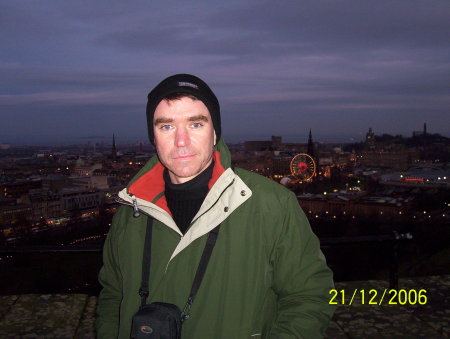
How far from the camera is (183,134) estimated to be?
4.48 feet

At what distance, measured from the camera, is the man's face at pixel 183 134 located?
4.48 feet

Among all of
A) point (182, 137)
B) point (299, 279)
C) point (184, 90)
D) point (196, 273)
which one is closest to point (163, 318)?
point (196, 273)

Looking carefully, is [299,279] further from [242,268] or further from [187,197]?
[187,197]

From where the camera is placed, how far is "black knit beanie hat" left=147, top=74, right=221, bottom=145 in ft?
4.39

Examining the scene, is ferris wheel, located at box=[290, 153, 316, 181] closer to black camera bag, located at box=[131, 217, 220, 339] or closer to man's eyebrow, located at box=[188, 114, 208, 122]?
man's eyebrow, located at box=[188, 114, 208, 122]

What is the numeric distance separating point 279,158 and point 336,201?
39.1m

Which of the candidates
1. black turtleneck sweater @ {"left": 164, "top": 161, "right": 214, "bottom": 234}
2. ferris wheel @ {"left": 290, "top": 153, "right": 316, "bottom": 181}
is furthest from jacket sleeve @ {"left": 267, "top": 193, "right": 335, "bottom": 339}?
ferris wheel @ {"left": 290, "top": 153, "right": 316, "bottom": 181}

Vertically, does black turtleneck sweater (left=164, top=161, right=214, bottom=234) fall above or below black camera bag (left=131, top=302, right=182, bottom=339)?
above

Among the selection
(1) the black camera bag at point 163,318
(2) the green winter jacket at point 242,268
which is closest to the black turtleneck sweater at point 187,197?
(2) the green winter jacket at point 242,268

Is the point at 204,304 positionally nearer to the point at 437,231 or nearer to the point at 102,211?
the point at 437,231

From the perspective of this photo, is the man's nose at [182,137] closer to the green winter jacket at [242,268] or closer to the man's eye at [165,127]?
the man's eye at [165,127]

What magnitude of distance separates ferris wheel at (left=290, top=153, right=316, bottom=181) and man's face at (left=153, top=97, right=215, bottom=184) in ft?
150

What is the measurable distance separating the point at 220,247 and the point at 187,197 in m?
0.27

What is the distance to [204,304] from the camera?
1259 mm
